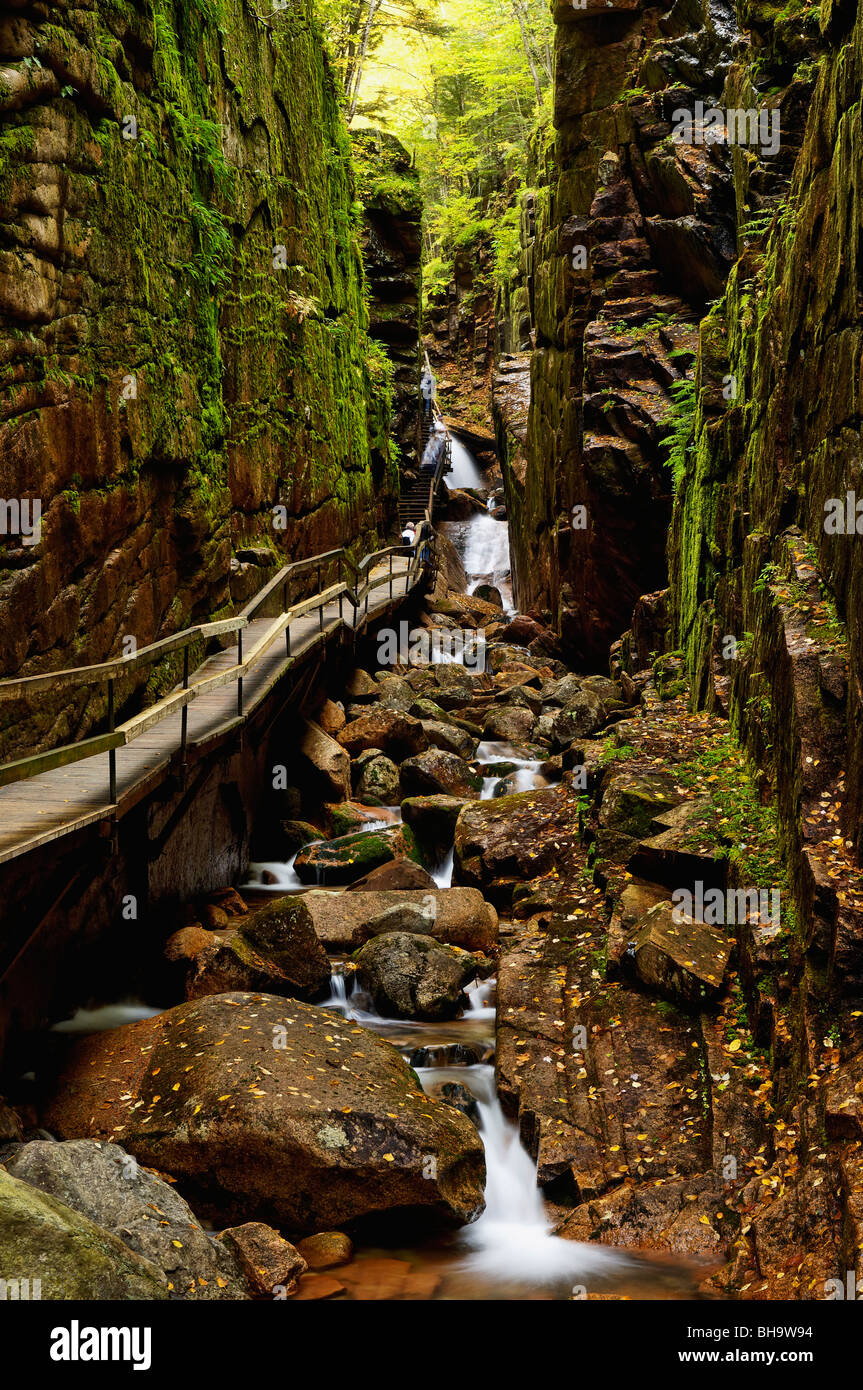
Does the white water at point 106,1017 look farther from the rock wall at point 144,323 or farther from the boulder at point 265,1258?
the boulder at point 265,1258

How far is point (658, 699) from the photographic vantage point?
14.7 m

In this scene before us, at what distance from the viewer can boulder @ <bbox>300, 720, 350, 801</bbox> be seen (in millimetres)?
14039

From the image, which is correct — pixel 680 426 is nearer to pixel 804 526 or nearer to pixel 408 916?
pixel 804 526

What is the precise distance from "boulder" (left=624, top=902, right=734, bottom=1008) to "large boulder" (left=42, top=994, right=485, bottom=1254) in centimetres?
190

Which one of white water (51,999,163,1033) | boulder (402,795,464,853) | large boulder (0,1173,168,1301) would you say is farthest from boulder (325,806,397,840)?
large boulder (0,1173,168,1301)

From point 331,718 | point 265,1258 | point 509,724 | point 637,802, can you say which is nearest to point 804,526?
point 637,802

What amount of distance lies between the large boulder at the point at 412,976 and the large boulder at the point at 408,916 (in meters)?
0.57

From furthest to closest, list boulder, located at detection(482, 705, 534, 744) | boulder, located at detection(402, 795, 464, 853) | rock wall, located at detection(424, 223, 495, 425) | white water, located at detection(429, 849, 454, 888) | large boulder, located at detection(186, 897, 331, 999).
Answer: rock wall, located at detection(424, 223, 495, 425)
boulder, located at detection(482, 705, 534, 744)
boulder, located at detection(402, 795, 464, 853)
white water, located at detection(429, 849, 454, 888)
large boulder, located at detection(186, 897, 331, 999)

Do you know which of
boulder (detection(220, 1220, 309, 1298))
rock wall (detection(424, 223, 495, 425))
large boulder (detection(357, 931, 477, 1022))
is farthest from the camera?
rock wall (detection(424, 223, 495, 425))

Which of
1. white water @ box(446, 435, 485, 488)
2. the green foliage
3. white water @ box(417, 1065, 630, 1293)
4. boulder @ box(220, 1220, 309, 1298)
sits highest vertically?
white water @ box(446, 435, 485, 488)

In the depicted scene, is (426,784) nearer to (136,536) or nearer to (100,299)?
(136,536)

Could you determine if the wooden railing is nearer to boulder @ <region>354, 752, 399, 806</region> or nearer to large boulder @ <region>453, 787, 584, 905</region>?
boulder @ <region>354, 752, 399, 806</region>

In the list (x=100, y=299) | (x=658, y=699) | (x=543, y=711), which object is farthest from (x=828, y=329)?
(x=543, y=711)

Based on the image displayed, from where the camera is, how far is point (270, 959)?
8711 millimetres
